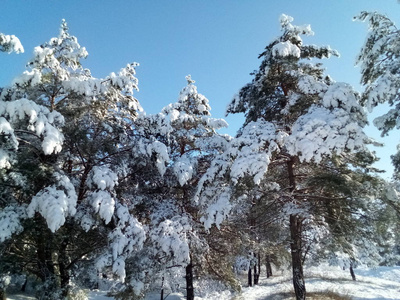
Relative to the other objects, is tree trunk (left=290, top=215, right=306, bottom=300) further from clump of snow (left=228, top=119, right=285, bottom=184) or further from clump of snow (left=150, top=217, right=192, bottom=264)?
clump of snow (left=150, top=217, right=192, bottom=264)

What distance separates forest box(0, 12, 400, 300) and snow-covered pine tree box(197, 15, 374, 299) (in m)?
0.05

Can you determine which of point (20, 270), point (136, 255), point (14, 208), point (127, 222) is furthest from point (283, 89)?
point (20, 270)

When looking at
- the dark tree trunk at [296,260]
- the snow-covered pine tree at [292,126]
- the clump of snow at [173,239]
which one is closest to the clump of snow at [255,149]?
the snow-covered pine tree at [292,126]

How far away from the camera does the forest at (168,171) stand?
24.7 ft

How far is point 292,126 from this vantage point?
888 cm

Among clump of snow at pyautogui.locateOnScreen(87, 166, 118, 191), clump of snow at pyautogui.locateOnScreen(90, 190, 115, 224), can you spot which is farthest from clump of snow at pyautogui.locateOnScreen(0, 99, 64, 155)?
clump of snow at pyautogui.locateOnScreen(90, 190, 115, 224)

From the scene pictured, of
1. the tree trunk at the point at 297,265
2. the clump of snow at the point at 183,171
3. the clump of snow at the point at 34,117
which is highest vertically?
the clump of snow at the point at 34,117

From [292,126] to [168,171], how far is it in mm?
5546

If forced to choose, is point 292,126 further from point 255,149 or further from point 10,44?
point 10,44

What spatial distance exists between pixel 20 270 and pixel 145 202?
479cm

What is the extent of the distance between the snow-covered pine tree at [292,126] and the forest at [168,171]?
0.15 feet

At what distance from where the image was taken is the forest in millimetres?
7520

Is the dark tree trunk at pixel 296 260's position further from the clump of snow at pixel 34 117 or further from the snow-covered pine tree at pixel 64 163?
the clump of snow at pixel 34 117

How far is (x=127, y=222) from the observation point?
915 centimetres
